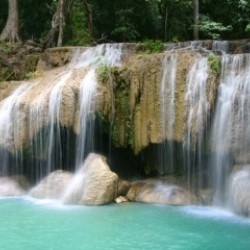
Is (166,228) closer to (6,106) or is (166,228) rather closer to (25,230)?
(25,230)

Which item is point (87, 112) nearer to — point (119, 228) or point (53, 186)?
point (53, 186)

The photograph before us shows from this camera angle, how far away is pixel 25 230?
9297mm

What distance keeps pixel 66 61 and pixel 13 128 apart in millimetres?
3597

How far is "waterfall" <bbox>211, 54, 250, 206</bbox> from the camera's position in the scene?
1130 centimetres

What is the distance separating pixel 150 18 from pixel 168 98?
1109 centimetres

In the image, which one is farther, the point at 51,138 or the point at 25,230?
the point at 51,138

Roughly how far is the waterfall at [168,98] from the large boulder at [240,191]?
182cm

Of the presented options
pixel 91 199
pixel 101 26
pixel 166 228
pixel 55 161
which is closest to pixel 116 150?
pixel 55 161

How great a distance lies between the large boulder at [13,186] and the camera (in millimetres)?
12708

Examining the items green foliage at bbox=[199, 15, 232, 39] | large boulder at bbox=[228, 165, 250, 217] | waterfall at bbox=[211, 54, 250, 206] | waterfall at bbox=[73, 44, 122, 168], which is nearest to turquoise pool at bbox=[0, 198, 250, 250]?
large boulder at bbox=[228, 165, 250, 217]

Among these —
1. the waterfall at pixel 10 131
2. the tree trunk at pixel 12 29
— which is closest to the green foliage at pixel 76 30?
the tree trunk at pixel 12 29

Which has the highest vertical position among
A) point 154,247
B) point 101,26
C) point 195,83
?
point 101,26

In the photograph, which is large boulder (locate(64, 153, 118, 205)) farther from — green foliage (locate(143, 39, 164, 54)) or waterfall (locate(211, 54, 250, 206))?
green foliage (locate(143, 39, 164, 54))

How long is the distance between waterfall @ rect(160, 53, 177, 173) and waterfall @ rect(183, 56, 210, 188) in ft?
1.25
